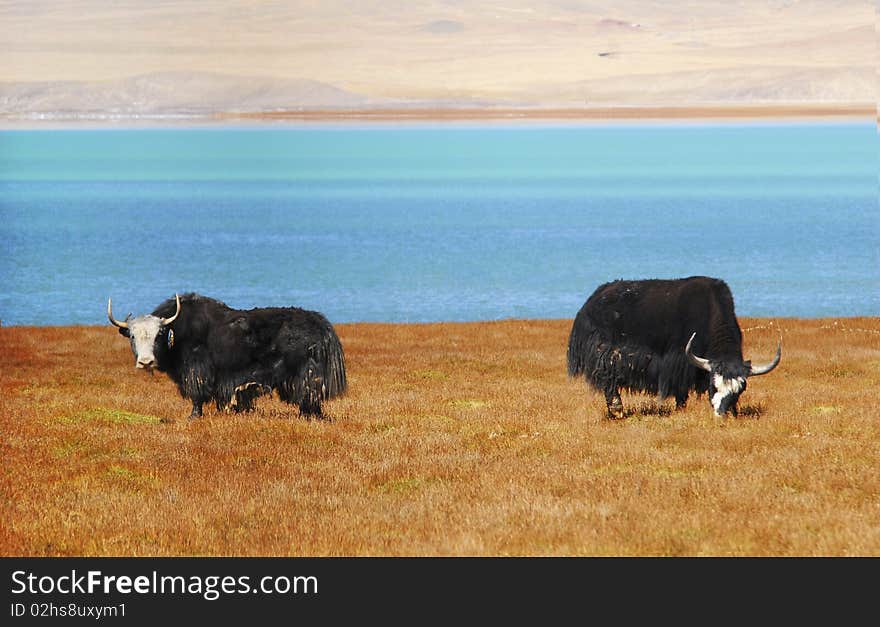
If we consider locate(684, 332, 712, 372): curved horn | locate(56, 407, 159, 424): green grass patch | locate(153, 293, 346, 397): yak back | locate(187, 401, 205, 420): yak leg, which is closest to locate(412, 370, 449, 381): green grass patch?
locate(153, 293, 346, 397): yak back

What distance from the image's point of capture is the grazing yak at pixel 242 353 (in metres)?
17.3

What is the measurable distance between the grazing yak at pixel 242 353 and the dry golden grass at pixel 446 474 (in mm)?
434

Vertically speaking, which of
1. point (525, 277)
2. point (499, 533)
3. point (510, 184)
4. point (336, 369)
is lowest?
point (510, 184)

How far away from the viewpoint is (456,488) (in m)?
13.1

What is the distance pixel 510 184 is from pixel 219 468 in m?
176

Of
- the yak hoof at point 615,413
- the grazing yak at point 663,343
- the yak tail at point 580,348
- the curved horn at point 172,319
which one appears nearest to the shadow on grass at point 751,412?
the grazing yak at point 663,343

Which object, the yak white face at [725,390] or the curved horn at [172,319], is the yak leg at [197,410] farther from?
the yak white face at [725,390]

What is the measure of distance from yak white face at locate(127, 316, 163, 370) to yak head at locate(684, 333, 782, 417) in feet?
23.0

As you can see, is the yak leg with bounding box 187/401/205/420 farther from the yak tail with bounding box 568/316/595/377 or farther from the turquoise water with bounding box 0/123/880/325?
the turquoise water with bounding box 0/123/880/325

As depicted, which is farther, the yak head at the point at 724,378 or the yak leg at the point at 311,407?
the yak leg at the point at 311,407

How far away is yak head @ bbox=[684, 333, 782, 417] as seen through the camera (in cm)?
1677

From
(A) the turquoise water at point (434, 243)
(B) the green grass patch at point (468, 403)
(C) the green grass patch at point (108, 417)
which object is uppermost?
(C) the green grass patch at point (108, 417)
